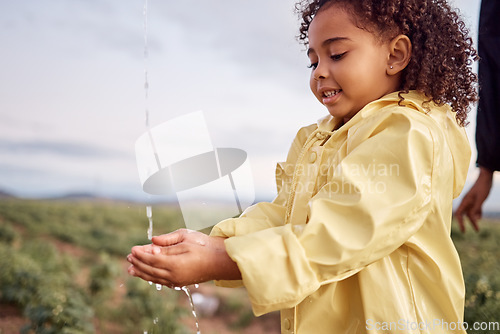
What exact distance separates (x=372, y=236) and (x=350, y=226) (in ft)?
0.19

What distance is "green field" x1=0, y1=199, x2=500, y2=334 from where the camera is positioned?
111 inches

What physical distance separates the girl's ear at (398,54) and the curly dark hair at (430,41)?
2 cm

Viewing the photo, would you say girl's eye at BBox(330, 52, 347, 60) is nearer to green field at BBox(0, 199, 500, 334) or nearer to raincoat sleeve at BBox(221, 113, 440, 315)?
raincoat sleeve at BBox(221, 113, 440, 315)

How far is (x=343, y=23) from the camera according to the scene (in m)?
1.43

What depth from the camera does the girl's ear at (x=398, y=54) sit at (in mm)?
1475

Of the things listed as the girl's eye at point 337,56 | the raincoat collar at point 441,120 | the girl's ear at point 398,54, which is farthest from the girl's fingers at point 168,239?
the girl's ear at point 398,54

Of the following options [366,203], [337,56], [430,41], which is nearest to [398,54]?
[430,41]

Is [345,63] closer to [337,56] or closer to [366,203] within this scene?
[337,56]

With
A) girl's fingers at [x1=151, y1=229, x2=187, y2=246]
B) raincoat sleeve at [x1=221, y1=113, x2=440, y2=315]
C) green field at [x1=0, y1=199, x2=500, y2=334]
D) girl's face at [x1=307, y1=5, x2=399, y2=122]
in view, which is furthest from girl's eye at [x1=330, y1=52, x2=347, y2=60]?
green field at [x1=0, y1=199, x2=500, y2=334]

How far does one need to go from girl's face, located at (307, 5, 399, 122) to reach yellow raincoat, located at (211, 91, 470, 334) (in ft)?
0.32

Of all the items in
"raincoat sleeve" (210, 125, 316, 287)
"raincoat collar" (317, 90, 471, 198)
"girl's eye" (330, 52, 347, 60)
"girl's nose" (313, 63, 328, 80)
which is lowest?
"raincoat sleeve" (210, 125, 316, 287)

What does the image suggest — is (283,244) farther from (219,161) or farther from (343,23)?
(219,161)

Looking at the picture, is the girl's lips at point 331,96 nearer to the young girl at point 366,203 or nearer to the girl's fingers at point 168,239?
the young girl at point 366,203

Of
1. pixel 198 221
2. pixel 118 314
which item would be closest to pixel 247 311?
pixel 118 314
